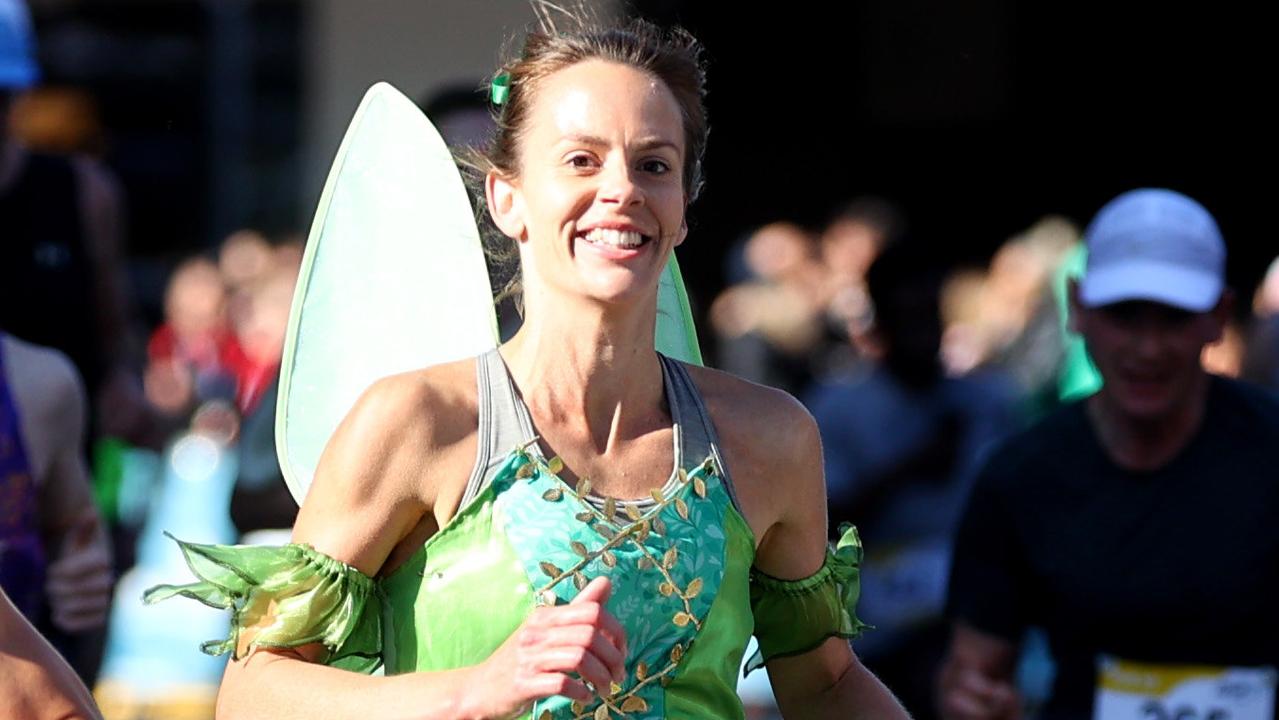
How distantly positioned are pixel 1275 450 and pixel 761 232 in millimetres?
6374

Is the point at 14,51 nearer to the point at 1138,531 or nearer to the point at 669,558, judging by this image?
the point at 1138,531

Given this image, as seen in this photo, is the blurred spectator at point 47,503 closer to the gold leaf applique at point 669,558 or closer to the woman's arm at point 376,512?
the woman's arm at point 376,512

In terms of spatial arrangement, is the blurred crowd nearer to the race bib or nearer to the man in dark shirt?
the man in dark shirt

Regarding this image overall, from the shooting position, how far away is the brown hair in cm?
309

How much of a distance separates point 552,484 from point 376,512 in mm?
217

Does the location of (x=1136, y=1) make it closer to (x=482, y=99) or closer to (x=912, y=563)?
(x=912, y=563)

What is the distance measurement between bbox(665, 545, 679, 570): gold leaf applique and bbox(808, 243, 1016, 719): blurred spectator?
4357 millimetres

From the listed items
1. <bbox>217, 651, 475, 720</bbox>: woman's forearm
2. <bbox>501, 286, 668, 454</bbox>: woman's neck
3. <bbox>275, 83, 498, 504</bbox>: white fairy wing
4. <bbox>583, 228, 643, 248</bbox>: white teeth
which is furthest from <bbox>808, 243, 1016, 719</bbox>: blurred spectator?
<bbox>217, 651, 475, 720</bbox>: woman's forearm

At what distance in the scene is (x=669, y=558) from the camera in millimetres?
2973

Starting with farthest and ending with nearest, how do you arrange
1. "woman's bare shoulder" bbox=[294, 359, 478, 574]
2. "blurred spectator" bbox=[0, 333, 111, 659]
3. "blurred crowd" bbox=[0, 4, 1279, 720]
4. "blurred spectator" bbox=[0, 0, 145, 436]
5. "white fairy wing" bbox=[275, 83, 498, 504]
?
"blurred spectator" bbox=[0, 0, 145, 436] < "blurred crowd" bbox=[0, 4, 1279, 720] < "blurred spectator" bbox=[0, 333, 111, 659] < "white fairy wing" bbox=[275, 83, 498, 504] < "woman's bare shoulder" bbox=[294, 359, 478, 574]

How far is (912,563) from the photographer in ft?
24.2

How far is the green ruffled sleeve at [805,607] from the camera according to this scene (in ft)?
10.7

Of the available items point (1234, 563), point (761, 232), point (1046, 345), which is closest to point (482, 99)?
point (1234, 563)

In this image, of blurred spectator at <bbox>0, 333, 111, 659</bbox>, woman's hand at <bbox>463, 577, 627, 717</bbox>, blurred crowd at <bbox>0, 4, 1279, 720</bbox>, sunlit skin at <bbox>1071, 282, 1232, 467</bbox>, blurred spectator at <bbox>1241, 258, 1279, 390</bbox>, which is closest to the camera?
woman's hand at <bbox>463, 577, 627, 717</bbox>
